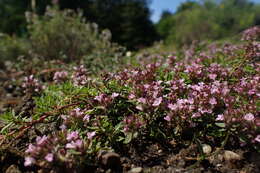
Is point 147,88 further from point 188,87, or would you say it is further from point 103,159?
point 103,159

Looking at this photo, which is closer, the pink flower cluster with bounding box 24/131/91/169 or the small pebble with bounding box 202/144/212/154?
the pink flower cluster with bounding box 24/131/91/169

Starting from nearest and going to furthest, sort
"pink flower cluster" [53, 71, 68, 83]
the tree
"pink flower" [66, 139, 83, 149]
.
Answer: "pink flower" [66, 139, 83, 149], "pink flower cluster" [53, 71, 68, 83], the tree

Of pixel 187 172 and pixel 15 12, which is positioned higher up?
pixel 15 12

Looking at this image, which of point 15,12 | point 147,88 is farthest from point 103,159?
point 15,12

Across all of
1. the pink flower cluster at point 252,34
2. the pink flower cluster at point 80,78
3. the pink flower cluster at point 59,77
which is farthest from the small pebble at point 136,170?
the pink flower cluster at point 252,34

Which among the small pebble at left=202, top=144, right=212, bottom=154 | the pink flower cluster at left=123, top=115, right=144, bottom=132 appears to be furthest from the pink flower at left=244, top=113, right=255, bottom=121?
the pink flower cluster at left=123, top=115, right=144, bottom=132

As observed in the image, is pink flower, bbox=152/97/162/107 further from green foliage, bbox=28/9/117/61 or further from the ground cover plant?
green foliage, bbox=28/9/117/61

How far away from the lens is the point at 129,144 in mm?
1890

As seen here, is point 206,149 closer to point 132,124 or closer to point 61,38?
point 132,124

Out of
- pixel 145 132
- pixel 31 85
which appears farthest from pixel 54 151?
pixel 31 85

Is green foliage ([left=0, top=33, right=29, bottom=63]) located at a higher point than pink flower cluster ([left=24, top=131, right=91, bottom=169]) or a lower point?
higher

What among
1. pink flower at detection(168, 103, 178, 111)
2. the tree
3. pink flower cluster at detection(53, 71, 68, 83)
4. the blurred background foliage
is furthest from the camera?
the tree

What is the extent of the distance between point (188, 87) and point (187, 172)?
0.74 meters

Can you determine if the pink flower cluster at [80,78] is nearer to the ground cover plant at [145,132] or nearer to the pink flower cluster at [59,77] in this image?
the ground cover plant at [145,132]
